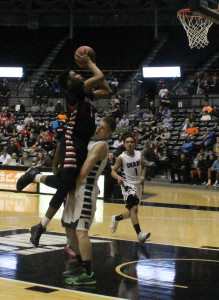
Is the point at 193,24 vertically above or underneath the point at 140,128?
above

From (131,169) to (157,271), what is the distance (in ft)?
9.85

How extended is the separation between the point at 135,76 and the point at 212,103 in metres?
5.45

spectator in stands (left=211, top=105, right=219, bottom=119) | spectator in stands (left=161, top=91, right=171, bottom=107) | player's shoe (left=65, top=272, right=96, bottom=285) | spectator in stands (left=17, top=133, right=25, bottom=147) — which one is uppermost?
spectator in stands (left=161, top=91, right=171, bottom=107)

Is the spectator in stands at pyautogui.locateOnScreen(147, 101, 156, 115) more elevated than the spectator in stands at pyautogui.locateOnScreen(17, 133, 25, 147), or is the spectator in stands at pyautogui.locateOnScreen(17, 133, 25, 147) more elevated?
the spectator in stands at pyautogui.locateOnScreen(147, 101, 156, 115)

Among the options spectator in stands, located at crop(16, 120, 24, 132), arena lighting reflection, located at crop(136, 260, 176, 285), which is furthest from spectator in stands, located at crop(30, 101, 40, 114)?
arena lighting reflection, located at crop(136, 260, 176, 285)

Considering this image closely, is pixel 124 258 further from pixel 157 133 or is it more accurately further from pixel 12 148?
pixel 157 133

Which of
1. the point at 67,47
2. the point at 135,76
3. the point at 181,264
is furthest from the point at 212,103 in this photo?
the point at 181,264

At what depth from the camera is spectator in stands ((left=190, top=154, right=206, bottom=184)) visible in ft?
62.8

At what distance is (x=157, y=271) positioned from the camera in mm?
6922

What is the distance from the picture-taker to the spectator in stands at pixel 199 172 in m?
19.2

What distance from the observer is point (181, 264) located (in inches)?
291

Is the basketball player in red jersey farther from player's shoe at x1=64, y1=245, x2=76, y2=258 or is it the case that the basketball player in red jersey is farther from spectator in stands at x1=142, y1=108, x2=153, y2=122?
spectator in stands at x1=142, y1=108, x2=153, y2=122

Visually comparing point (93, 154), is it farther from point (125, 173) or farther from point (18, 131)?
point (18, 131)

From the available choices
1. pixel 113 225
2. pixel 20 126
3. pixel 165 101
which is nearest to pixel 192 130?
pixel 165 101
